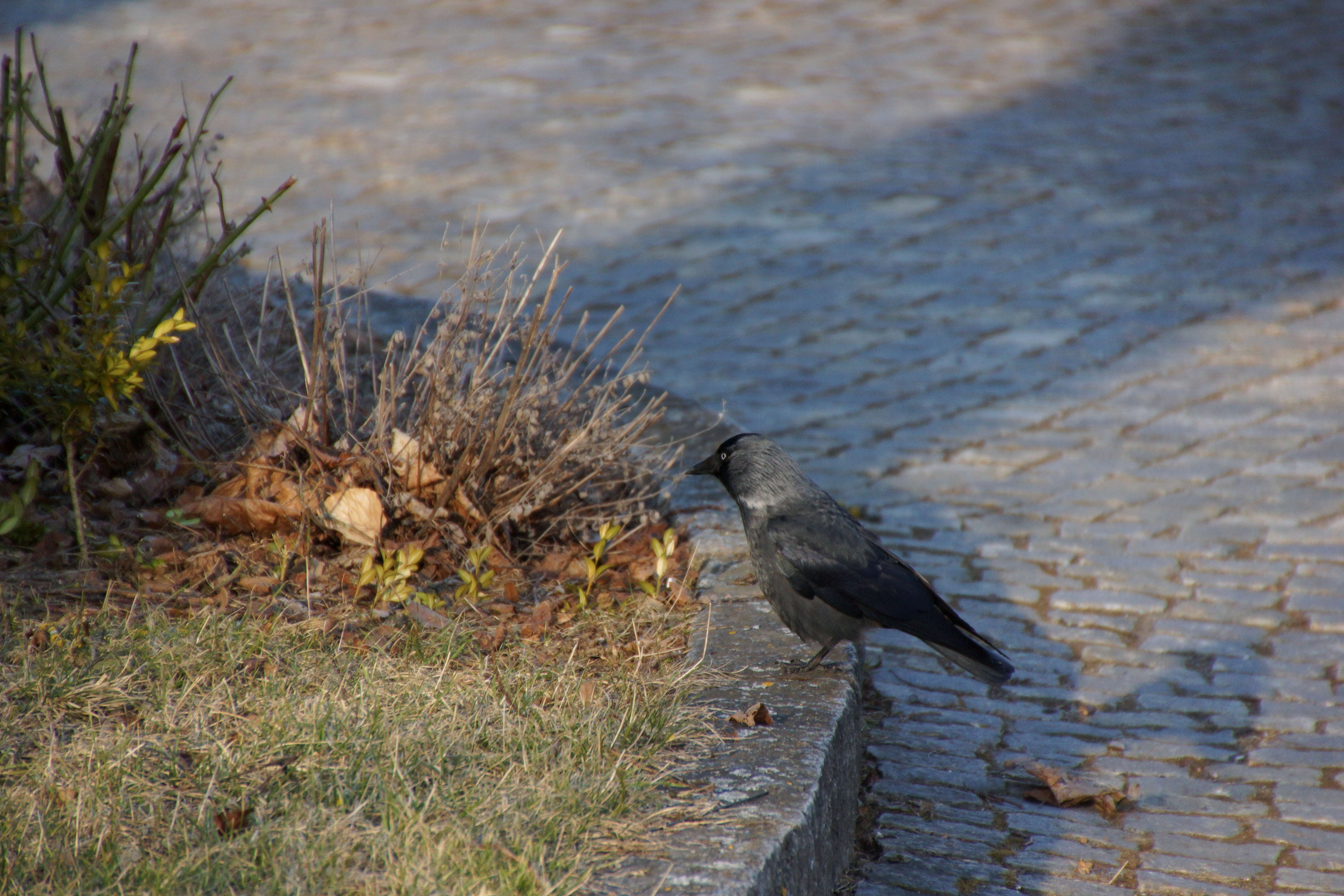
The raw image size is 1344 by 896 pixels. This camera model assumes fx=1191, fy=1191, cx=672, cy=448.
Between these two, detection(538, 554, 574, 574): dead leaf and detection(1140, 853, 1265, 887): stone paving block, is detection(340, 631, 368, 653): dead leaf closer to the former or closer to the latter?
detection(538, 554, 574, 574): dead leaf

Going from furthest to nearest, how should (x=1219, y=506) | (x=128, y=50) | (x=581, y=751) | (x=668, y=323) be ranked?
(x=128, y=50)
(x=668, y=323)
(x=1219, y=506)
(x=581, y=751)

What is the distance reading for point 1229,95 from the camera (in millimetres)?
10180

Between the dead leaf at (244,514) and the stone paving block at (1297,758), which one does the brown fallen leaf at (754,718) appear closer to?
the dead leaf at (244,514)

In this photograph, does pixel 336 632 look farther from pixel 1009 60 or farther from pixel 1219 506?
pixel 1009 60

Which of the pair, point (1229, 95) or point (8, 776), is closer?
point (8, 776)

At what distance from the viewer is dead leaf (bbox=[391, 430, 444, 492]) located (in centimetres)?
332

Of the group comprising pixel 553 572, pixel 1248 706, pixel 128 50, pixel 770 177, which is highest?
pixel 128 50

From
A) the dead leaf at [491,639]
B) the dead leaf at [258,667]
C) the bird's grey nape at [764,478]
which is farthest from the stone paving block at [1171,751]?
the dead leaf at [258,667]

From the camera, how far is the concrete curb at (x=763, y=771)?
2.07m

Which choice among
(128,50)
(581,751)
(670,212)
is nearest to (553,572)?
(581,751)

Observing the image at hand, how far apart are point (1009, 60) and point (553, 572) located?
9142mm

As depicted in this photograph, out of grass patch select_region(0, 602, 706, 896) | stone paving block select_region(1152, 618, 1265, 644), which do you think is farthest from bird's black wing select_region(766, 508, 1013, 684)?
stone paving block select_region(1152, 618, 1265, 644)

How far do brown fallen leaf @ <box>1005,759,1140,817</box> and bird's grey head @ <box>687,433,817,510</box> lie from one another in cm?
98

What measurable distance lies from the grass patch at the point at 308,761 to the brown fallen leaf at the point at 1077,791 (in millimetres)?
1125
